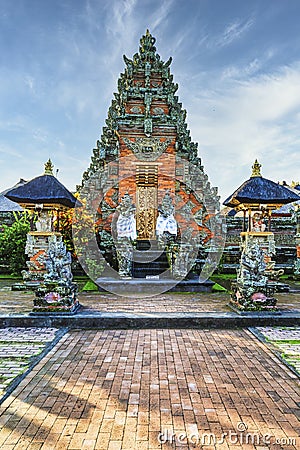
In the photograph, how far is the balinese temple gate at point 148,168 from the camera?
1454cm

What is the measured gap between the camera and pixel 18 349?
18.1ft

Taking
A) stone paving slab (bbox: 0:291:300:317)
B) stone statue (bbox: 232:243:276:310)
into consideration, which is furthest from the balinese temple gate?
stone statue (bbox: 232:243:276:310)

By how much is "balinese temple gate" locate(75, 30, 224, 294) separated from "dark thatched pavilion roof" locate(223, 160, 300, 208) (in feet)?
17.3

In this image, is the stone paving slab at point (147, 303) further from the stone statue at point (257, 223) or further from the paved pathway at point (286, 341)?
the stone statue at point (257, 223)

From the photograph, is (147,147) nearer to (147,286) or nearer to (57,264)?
(147,286)

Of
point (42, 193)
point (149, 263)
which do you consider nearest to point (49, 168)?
point (42, 193)

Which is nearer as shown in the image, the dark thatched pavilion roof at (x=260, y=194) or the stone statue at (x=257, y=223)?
the dark thatched pavilion roof at (x=260, y=194)

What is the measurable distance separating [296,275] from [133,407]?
11.9 metres

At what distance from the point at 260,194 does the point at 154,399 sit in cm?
583

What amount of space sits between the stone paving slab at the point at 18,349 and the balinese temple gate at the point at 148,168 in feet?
24.0

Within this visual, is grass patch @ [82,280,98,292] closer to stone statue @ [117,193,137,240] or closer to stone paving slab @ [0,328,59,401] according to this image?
stone statue @ [117,193,137,240]

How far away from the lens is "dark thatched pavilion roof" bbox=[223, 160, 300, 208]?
27.6 ft

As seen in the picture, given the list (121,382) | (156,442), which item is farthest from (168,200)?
(156,442)

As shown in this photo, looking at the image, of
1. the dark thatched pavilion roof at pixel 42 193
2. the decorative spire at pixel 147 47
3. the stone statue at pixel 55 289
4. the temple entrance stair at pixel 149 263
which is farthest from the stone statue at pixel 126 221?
the decorative spire at pixel 147 47
